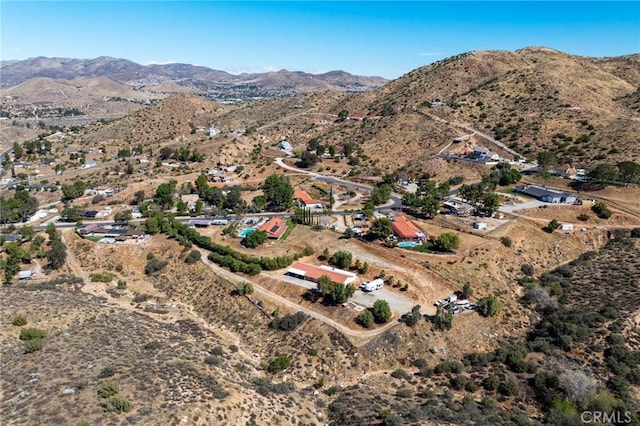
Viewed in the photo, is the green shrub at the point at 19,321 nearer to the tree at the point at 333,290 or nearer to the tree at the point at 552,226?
the tree at the point at 333,290

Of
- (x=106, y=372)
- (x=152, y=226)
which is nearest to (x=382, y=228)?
(x=152, y=226)

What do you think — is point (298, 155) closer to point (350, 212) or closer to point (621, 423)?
point (350, 212)

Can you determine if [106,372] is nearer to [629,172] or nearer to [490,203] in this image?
[490,203]

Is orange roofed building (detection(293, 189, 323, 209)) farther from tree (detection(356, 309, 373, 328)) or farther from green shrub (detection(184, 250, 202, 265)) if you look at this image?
tree (detection(356, 309, 373, 328))

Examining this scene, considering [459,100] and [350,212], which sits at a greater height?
[459,100]

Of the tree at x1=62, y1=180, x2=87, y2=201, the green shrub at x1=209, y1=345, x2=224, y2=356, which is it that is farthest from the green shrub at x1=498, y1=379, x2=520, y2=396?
the tree at x1=62, y1=180, x2=87, y2=201

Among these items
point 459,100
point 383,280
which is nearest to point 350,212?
point 383,280
